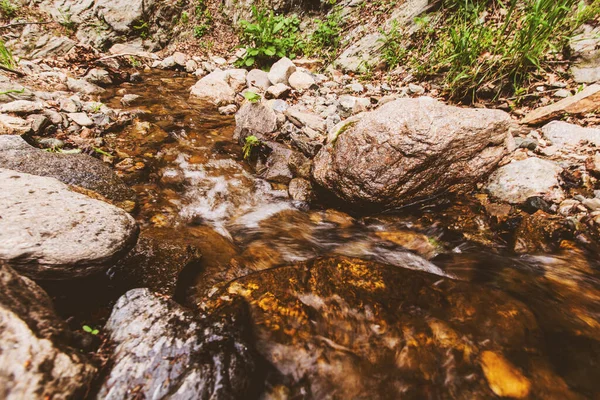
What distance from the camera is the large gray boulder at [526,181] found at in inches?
127

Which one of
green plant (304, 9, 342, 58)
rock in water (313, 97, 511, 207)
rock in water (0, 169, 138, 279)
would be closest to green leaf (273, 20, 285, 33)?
green plant (304, 9, 342, 58)

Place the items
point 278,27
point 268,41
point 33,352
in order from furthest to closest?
point 278,27, point 268,41, point 33,352

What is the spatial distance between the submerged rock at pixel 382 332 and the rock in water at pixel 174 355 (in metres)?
0.23

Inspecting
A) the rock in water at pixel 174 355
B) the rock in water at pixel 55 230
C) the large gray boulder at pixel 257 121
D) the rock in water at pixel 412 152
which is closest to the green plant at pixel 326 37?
the large gray boulder at pixel 257 121

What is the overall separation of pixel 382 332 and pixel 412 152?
6.51 ft

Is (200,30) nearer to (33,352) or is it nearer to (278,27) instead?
(278,27)

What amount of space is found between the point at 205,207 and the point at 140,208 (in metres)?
0.82

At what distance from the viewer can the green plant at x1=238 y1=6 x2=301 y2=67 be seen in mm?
7469

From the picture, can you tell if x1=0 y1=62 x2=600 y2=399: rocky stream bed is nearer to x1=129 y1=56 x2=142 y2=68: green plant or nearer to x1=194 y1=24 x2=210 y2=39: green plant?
x1=129 y1=56 x2=142 y2=68: green plant

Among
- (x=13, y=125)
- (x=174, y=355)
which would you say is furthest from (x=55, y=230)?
(x=13, y=125)

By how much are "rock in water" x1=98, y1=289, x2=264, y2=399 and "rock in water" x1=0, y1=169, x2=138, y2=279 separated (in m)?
0.42

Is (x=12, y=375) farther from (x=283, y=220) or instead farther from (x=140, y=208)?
(x=283, y=220)

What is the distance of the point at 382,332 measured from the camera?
77.9 inches

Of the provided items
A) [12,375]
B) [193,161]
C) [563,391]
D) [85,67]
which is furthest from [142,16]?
[563,391]
